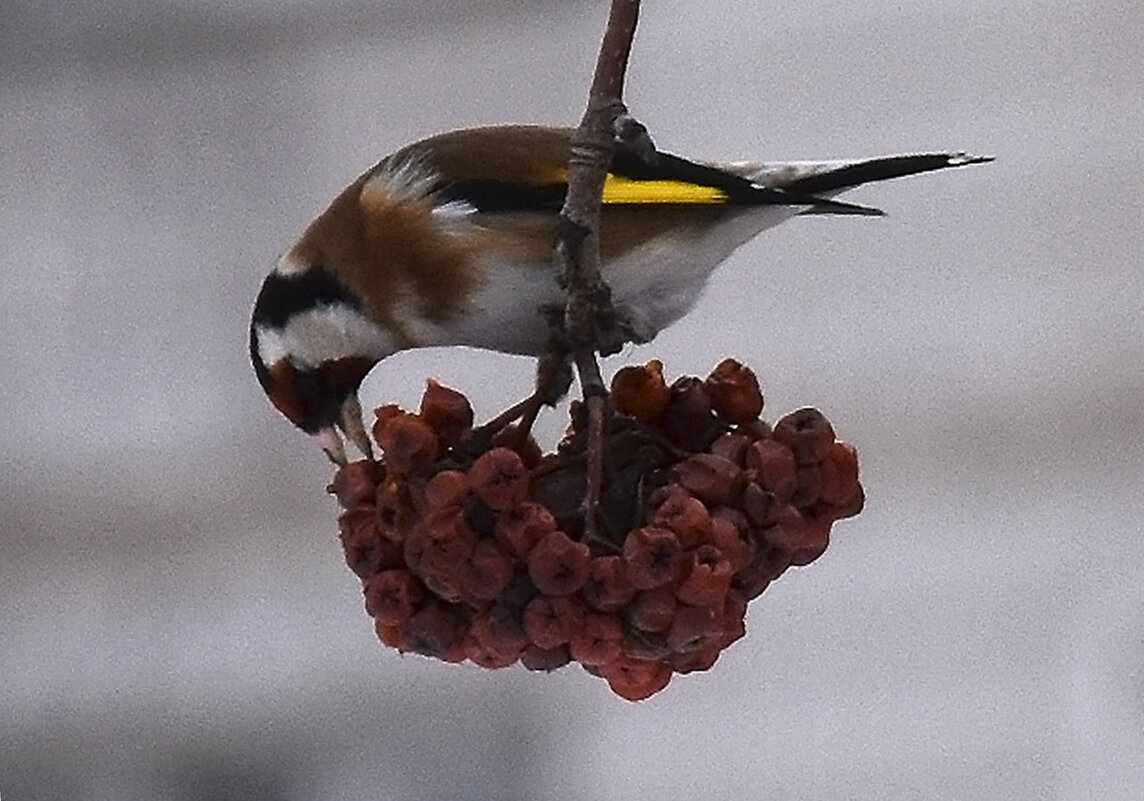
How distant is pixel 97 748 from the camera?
1299 mm

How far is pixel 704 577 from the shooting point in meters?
0.42

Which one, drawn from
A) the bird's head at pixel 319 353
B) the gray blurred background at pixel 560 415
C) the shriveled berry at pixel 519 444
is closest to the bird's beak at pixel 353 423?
the bird's head at pixel 319 353

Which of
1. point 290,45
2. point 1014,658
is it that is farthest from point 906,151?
point 290,45

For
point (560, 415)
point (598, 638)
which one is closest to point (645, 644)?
point (598, 638)

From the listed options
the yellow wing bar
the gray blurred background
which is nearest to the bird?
the yellow wing bar

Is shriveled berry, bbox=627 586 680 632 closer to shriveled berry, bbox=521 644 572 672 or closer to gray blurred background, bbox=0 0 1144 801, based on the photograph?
shriveled berry, bbox=521 644 572 672

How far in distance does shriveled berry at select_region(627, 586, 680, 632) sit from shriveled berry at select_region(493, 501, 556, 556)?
0.10 feet

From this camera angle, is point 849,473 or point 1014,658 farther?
point 1014,658

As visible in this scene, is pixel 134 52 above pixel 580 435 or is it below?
above

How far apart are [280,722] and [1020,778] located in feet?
1.98

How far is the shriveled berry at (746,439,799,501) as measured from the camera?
0.44m

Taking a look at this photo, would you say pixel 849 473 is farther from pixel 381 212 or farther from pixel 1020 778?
pixel 1020 778

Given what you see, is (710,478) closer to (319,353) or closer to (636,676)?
(636,676)

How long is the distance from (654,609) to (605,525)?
3 centimetres
